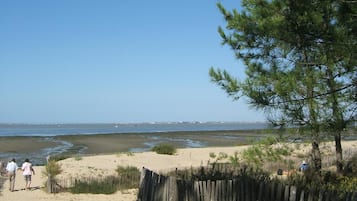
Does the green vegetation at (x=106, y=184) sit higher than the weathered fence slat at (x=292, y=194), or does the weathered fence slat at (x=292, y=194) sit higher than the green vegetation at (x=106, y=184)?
the weathered fence slat at (x=292, y=194)

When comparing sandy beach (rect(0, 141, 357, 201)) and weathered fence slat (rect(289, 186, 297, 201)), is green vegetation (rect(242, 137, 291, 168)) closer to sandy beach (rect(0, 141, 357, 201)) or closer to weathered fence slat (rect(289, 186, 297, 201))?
sandy beach (rect(0, 141, 357, 201))

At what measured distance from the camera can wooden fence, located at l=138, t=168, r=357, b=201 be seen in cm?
684

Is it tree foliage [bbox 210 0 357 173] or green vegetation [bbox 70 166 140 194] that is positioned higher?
tree foliage [bbox 210 0 357 173]

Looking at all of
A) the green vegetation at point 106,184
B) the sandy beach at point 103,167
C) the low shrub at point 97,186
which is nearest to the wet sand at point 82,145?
the sandy beach at point 103,167

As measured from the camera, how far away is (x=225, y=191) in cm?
800

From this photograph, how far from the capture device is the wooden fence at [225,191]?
684 centimetres

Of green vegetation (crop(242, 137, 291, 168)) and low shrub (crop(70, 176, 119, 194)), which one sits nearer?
green vegetation (crop(242, 137, 291, 168))

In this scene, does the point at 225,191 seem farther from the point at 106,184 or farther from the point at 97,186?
the point at 106,184

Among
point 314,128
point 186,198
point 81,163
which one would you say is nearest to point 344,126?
point 314,128

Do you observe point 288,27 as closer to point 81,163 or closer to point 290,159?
point 290,159

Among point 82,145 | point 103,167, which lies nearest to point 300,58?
point 103,167

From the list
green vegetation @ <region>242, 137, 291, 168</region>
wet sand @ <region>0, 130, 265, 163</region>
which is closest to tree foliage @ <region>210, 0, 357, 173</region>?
green vegetation @ <region>242, 137, 291, 168</region>

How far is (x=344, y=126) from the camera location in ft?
27.8

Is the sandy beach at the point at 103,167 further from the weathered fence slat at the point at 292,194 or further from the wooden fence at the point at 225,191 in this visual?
the weathered fence slat at the point at 292,194
